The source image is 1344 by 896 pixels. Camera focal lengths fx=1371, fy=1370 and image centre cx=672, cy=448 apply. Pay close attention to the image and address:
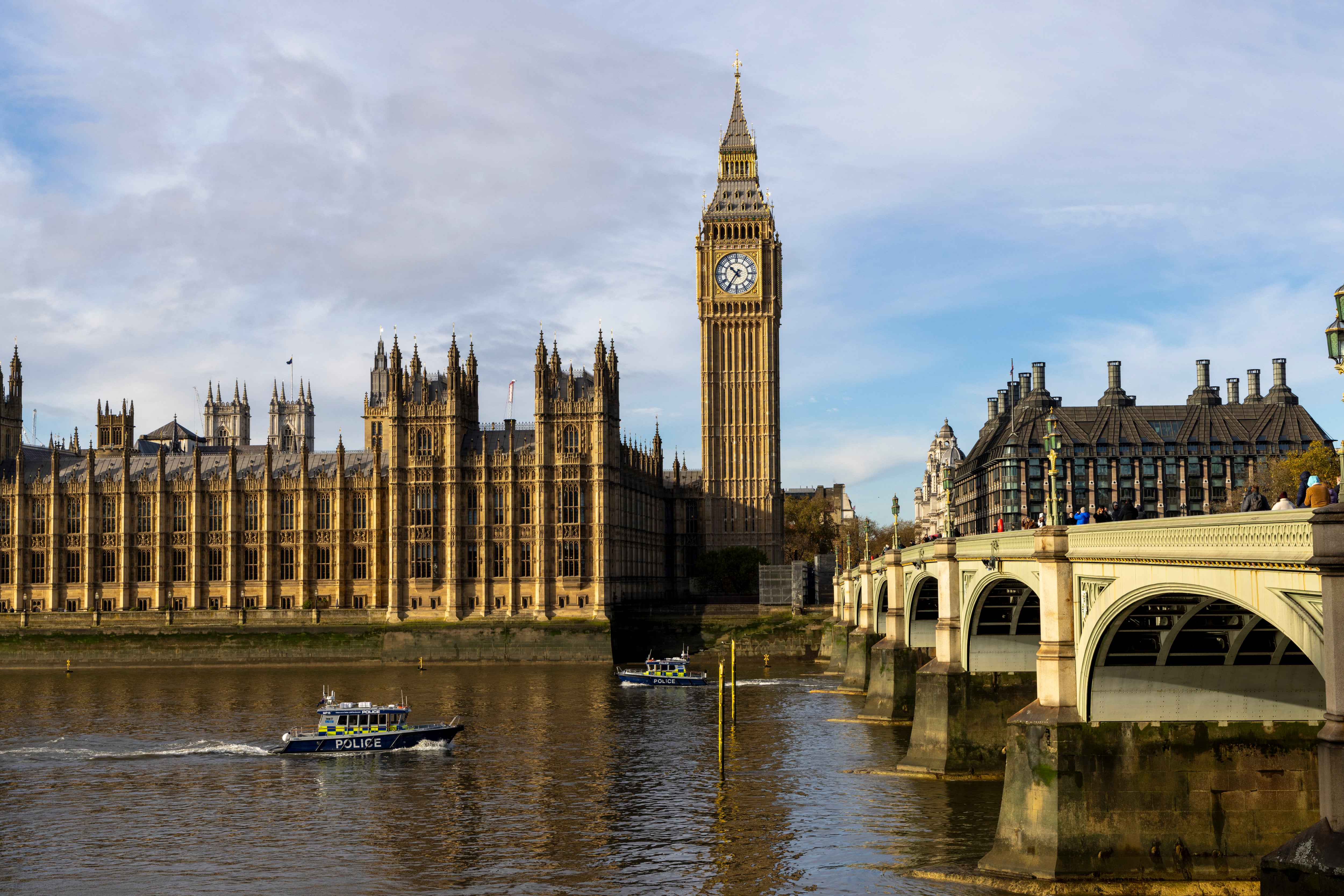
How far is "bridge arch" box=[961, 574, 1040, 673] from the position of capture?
182ft

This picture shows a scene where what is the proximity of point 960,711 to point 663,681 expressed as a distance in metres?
52.3

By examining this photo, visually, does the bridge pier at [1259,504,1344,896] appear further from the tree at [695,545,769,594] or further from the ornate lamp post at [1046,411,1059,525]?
the tree at [695,545,769,594]

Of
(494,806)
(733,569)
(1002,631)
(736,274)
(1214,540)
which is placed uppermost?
(736,274)

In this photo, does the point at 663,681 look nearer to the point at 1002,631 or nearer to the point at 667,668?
the point at 667,668

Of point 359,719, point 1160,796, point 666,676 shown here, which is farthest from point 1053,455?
point 666,676

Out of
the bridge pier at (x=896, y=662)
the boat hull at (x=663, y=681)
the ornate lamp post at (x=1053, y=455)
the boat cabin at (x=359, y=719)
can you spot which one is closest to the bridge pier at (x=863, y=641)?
the boat hull at (x=663, y=681)

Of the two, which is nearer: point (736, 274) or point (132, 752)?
point (132, 752)

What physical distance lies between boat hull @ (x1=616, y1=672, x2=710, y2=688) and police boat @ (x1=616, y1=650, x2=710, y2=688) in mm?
21


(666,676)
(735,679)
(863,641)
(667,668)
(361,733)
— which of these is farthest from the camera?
(667,668)

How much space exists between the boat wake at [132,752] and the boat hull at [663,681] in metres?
38.0

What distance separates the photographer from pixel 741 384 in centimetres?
17688

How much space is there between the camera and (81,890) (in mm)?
44188

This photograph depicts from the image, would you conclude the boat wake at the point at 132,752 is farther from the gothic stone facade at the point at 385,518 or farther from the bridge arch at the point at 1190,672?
the gothic stone facade at the point at 385,518

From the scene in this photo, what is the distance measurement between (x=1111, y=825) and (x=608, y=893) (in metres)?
15.2
